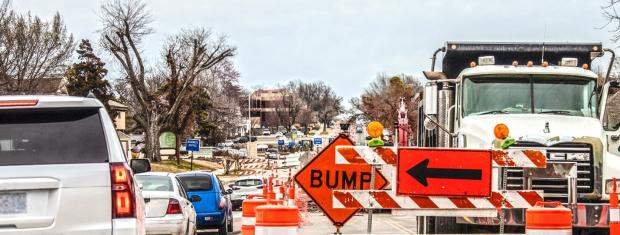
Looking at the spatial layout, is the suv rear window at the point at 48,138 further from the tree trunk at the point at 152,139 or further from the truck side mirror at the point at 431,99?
the tree trunk at the point at 152,139

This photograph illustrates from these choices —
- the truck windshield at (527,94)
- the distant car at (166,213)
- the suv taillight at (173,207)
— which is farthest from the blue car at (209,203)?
the truck windshield at (527,94)


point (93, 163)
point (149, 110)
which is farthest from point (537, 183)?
point (149, 110)

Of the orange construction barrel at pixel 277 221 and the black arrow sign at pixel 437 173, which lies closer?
the orange construction barrel at pixel 277 221

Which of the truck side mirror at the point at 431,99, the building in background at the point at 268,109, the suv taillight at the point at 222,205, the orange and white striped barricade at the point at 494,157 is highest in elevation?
the building in background at the point at 268,109

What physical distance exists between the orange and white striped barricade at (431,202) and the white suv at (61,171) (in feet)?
11.5

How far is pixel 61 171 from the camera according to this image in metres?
7.96

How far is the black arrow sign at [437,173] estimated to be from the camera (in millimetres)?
11352

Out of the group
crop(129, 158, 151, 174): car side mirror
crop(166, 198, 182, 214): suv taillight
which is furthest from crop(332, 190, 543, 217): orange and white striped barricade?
crop(166, 198, 182, 214): suv taillight

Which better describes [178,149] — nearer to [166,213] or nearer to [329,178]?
[166,213]

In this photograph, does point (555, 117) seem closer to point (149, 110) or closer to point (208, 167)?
point (149, 110)

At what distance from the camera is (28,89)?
5197 centimetres

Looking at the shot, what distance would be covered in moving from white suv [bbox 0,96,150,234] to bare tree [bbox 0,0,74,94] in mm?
43000

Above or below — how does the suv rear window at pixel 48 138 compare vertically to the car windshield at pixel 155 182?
above

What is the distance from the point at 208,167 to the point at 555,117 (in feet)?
228
